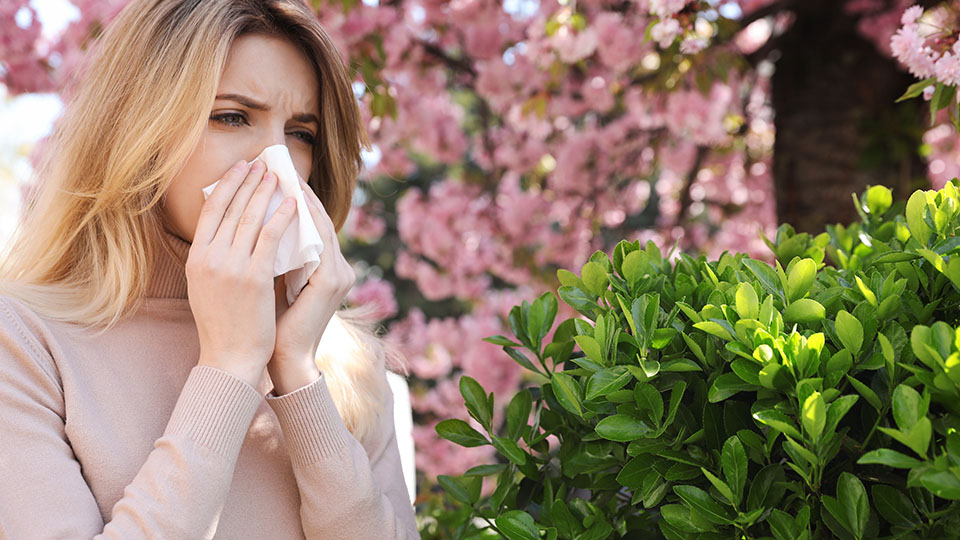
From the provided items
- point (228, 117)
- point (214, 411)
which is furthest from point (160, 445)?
point (228, 117)

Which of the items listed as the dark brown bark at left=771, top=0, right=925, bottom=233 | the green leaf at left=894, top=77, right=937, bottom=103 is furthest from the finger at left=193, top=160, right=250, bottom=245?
the dark brown bark at left=771, top=0, right=925, bottom=233

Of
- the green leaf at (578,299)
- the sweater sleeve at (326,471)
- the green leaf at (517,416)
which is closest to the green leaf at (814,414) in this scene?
the green leaf at (578,299)

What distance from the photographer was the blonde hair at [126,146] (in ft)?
4.54

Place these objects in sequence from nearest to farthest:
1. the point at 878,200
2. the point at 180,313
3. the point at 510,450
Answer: the point at 510,450, the point at 180,313, the point at 878,200

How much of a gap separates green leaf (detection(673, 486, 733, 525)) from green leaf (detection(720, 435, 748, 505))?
0.03 m

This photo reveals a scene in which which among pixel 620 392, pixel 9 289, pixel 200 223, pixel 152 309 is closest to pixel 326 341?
pixel 152 309

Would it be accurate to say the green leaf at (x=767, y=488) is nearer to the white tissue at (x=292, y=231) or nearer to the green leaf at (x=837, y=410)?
the green leaf at (x=837, y=410)

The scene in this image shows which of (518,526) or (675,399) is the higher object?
(675,399)

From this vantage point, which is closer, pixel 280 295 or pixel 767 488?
pixel 767 488

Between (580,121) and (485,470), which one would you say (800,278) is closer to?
(485,470)

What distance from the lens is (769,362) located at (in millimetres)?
941

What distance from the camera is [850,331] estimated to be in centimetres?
97

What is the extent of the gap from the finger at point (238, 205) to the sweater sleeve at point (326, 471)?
0.93ft

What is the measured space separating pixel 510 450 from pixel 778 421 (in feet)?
1.54
